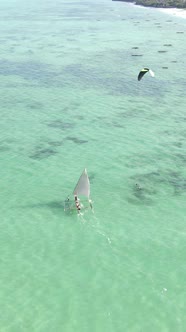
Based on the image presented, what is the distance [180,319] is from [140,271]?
407 cm

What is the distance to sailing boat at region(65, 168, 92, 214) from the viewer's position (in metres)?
28.7

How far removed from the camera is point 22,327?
21500 millimetres

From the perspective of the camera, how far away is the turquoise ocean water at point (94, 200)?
23078 millimetres

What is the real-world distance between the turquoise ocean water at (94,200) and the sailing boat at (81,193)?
698 millimetres

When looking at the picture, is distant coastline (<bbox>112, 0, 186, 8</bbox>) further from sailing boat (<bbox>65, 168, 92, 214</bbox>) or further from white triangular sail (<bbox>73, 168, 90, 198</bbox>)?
white triangular sail (<bbox>73, 168, 90, 198</bbox>)

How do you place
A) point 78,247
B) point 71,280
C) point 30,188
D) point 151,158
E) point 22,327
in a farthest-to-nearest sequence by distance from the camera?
1. point 151,158
2. point 30,188
3. point 78,247
4. point 71,280
5. point 22,327

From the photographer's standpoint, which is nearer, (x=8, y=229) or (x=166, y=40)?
(x=8, y=229)

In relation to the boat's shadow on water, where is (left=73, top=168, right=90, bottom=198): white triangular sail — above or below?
above

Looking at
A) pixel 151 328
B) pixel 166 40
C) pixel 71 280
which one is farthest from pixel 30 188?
pixel 166 40

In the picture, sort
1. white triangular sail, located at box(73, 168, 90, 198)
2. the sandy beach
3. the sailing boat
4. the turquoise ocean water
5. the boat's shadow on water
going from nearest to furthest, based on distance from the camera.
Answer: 1. the turquoise ocean water
2. the sailing boat
3. white triangular sail, located at box(73, 168, 90, 198)
4. the boat's shadow on water
5. the sandy beach

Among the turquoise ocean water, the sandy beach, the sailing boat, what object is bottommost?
the sandy beach

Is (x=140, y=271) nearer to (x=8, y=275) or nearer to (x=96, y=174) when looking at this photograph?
(x=8, y=275)

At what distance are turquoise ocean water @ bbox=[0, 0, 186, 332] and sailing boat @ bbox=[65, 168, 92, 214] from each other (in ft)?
2.29

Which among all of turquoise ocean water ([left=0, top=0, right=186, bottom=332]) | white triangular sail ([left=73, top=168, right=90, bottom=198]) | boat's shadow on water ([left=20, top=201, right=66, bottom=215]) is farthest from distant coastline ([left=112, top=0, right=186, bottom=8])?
white triangular sail ([left=73, top=168, right=90, bottom=198])
